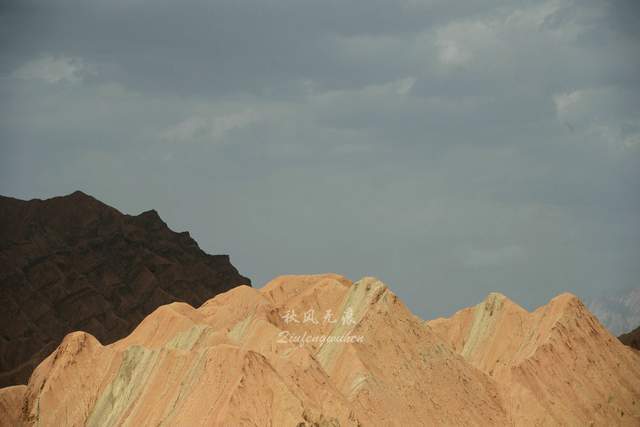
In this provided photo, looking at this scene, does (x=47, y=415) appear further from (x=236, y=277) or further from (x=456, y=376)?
(x=236, y=277)

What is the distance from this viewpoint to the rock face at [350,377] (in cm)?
7094

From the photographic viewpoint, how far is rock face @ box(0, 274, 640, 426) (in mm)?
70938

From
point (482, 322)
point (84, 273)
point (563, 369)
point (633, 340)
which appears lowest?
point (563, 369)

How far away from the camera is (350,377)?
262ft

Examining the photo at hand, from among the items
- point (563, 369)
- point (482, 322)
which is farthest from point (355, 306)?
point (482, 322)

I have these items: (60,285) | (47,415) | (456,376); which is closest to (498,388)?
(456,376)

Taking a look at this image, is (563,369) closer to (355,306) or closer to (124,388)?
(355,306)

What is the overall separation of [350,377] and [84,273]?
3796 inches

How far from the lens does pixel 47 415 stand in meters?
82.3

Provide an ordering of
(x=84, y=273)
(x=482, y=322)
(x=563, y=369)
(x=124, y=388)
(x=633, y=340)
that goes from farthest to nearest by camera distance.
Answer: (x=84, y=273) → (x=633, y=340) → (x=482, y=322) → (x=563, y=369) → (x=124, y=388)

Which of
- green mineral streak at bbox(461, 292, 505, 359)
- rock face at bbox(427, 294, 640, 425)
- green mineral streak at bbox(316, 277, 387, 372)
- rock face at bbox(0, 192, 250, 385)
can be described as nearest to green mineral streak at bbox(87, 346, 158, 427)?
green mineral streak at bbox(316, 277, 387, 372)

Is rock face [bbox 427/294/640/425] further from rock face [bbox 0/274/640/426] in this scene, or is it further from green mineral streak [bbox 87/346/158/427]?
green mineral streak [bbox 87/346/158/427]

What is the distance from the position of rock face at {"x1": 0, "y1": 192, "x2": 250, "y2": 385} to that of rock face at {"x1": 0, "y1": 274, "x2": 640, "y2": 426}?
58986 millimetres

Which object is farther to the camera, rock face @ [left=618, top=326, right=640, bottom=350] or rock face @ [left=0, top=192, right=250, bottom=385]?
rock face @ [left=0, top=192, right=250, bottom=385]
